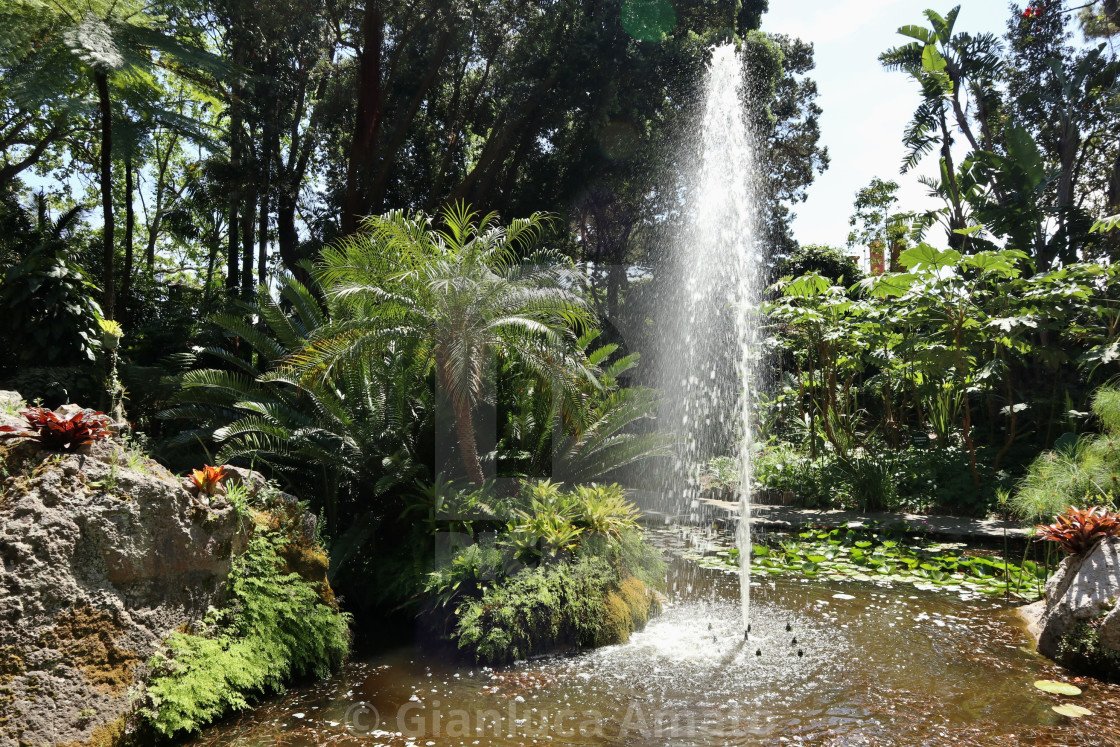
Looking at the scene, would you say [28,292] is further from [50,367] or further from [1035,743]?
[1035,743]

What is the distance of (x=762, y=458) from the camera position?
36.7 ft

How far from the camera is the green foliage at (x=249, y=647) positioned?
3703 mm

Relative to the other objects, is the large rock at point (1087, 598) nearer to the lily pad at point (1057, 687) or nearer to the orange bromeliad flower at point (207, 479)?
the lily pad at point (1057, 687)

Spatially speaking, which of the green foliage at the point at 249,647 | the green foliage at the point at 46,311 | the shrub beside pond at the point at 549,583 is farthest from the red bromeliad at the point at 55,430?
the green foliage at the point at 46,311

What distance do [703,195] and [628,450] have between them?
550 centimetres

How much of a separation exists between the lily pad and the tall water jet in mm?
2501

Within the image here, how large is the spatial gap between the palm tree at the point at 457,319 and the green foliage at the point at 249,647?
1.76 metres

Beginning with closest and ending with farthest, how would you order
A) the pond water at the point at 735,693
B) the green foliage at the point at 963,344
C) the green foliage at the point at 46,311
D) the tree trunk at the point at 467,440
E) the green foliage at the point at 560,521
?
1. the pond water at the point at 735,693
2. the green foliage at the point at 560,521
3. the tree trunk at the point at 467,440
4. the green foliage at the point at 963,344
5. the green foliage at the point at 46,311

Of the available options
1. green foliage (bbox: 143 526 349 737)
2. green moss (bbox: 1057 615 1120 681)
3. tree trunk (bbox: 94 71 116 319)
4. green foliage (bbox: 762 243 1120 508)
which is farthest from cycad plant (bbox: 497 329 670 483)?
tree trunk (bbox: 94 71 116 319)

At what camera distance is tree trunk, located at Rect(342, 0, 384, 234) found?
40.4ft

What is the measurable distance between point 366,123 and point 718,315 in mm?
7530

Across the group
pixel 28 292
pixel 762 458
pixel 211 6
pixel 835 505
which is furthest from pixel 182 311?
pixel 835 505

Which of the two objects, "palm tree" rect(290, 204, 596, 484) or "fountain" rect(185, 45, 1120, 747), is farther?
"palm tree" rect(290, 204, 596, 484)

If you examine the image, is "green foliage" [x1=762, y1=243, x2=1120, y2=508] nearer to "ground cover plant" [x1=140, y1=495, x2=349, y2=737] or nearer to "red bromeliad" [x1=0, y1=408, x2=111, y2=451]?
"ground cover plant" [x1=140, y1=495, x2=349, y2=737]
